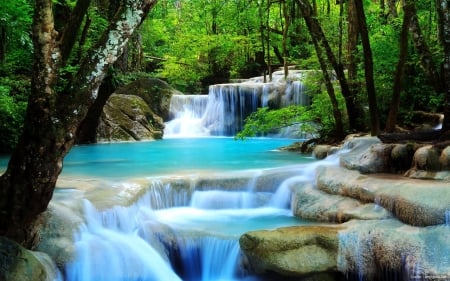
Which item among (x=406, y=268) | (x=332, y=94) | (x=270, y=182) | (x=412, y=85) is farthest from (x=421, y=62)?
(x=406, y=268)

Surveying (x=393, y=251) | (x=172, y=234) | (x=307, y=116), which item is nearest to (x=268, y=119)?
(x=307, y=116)

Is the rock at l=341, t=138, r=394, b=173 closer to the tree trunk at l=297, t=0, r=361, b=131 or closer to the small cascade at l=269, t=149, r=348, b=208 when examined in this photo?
the small cascade at l=269, t=149, r=348, b=208

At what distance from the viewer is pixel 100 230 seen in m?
6.12

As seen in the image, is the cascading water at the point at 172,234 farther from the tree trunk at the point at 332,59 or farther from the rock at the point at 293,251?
the tree trunk at the point at 332,59

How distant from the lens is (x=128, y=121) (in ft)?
63.5

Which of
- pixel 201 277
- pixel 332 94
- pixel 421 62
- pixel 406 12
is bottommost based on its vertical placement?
pixel 201 277

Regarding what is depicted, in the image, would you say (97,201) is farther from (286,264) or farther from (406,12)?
(406,12)

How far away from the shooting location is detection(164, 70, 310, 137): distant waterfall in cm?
2109

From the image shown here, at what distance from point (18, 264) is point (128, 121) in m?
15.0

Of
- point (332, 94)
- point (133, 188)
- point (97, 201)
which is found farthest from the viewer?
point (332, 94)

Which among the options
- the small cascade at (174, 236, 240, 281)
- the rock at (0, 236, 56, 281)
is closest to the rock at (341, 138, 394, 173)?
the small cascade at (174, 236, 240, 281)

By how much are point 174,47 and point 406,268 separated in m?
25.5

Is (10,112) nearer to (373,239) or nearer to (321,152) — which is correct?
(321,152)

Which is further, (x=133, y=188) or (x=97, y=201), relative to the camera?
(x=133, y=188)
